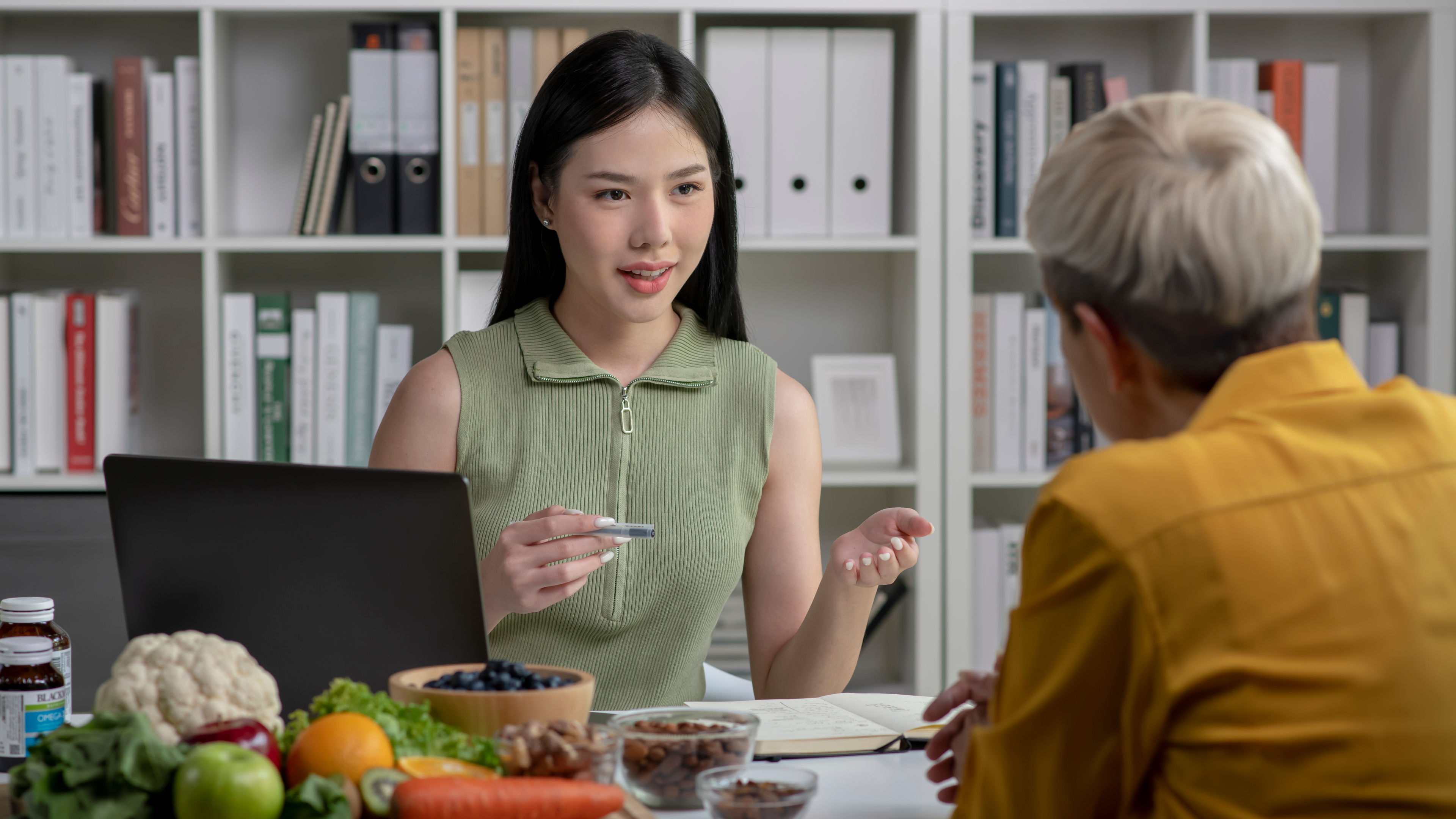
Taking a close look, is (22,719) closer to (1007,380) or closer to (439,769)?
(439,769)

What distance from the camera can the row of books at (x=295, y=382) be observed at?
2.33 meters

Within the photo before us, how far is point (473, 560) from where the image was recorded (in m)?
0.96

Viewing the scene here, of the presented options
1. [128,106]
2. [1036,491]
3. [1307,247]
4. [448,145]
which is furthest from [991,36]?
[1307,247]

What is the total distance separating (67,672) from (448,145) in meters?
1.43

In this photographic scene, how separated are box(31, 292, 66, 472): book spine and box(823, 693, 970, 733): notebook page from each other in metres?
1.74

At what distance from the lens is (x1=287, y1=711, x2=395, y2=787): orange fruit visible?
2.64ft

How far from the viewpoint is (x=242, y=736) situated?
803 mm

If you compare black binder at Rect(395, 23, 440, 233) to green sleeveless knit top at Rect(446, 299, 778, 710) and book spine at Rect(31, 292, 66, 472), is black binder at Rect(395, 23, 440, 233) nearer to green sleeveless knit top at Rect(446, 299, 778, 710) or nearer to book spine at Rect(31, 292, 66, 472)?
book spine at Rect(31, 292, 66, 472)

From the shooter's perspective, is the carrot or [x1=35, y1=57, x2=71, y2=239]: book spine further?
[x1=35, y1=57, x2=71, y2=239]: book spine

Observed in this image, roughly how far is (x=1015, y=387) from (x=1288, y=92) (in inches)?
31.7

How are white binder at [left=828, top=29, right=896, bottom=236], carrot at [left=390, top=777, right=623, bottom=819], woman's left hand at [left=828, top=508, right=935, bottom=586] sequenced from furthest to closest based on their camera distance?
1. white binder at [left=828, top=29, right=896, bottom=236]
2. woman's left hand at [left=828, top=508, right=935, bottom=586]
3. carrot at [left=390, top=777, right=623, bottom=819]

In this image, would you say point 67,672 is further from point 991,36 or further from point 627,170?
point 991,36

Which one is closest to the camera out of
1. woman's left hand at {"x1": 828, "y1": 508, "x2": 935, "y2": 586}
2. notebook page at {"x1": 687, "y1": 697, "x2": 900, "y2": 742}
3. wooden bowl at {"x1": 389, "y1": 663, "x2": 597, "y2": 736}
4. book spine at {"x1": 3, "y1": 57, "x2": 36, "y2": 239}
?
wooden bowl at {"x1": 389, "y1": 663, "x2": 597, "y2": 736}

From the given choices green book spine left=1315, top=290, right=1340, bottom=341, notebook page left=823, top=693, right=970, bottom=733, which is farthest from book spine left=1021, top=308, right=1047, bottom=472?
notebook page left=823, top=693, right=970, bottom=733
